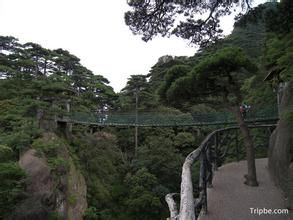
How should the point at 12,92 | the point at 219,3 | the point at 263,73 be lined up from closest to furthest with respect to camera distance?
the point at 219,3
the point at 263,73
the point at 12,92

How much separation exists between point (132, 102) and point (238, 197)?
11.8 meters

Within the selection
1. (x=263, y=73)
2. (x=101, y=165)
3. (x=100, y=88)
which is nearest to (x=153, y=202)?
(x=101, y=165)

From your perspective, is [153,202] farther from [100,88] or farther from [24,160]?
[100,88]

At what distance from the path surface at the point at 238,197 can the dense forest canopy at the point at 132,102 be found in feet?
3.82

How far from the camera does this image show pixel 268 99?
770cm

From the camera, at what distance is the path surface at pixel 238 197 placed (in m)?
2.27

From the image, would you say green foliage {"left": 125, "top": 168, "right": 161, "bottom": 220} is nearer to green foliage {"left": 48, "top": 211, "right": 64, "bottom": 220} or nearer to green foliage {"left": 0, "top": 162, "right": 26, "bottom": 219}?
green foliage {"left": 48, "top": 211, "right": 64, "bottom": 220}

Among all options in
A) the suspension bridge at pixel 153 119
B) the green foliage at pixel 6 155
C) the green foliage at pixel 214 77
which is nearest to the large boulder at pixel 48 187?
the green foliage at pixel 6 155

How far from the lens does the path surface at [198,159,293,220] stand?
2.27 metres

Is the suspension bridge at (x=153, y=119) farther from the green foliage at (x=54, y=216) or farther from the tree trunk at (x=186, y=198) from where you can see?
the tree trunk at (x=186, y=198)

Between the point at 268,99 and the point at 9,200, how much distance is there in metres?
7.07

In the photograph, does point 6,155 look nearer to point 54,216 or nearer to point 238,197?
point 54,216

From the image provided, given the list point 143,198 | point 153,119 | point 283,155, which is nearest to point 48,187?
point 143,198

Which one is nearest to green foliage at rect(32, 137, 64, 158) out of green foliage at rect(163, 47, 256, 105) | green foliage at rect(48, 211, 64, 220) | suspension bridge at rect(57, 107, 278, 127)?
green foliage at rect(48, 211, 64, 220)
